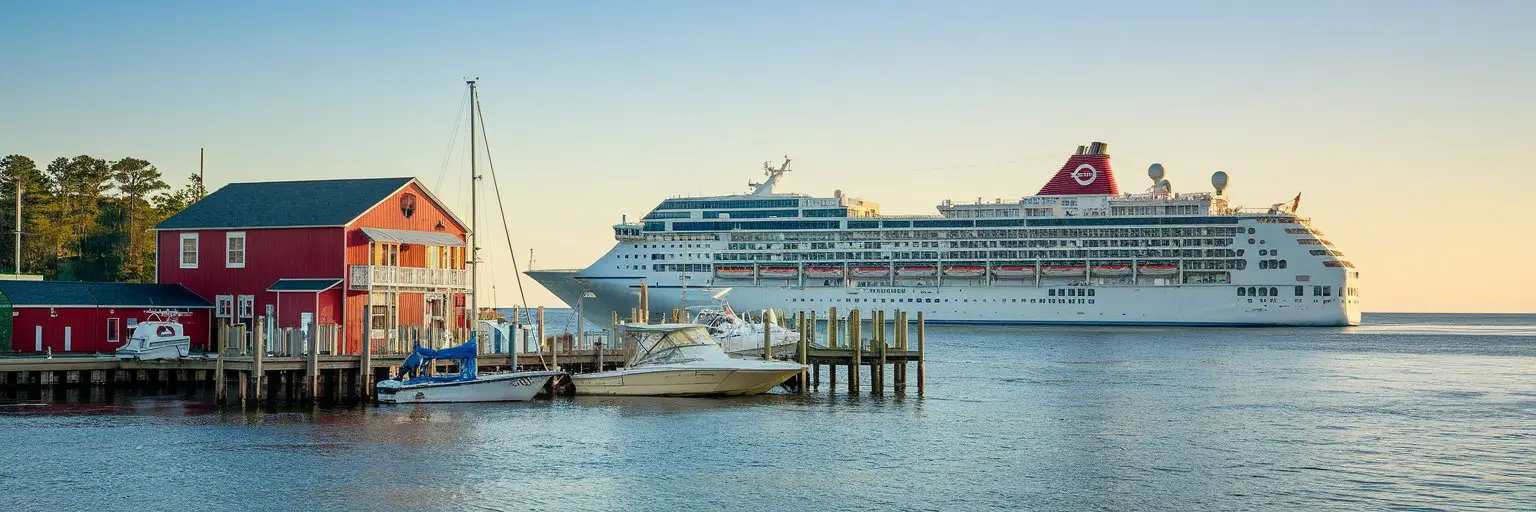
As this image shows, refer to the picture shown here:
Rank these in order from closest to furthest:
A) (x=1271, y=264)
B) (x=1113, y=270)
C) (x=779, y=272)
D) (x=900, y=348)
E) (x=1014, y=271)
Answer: (x=900, y=348) < (x=1271, y=264) < (x=1113, y=270) < (x=1014, y=271) < (x=779, y=272)

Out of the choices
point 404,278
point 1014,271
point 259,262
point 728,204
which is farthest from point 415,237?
point 728,204

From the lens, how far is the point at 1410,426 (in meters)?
35.8

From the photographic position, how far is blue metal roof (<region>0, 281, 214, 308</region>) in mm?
39031

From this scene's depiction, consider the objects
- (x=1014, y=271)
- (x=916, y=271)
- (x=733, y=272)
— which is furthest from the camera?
(x=733, y=272)

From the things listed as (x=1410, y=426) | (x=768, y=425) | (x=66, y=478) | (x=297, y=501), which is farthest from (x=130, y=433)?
(x=1410, y=426)

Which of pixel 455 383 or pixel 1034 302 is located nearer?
pixel 455 383

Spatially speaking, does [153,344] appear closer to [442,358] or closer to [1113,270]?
[442,358]

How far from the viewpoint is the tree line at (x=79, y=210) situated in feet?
240

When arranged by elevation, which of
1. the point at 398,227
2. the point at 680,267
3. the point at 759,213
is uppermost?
the point at 759,213

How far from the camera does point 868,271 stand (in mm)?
101312

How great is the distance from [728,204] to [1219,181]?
3324 centimetres

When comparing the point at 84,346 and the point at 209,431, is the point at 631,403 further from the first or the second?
the point at 84,346

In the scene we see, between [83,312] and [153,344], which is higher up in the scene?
[83,312]

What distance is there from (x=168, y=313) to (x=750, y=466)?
65.2 ft
